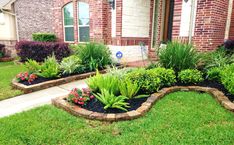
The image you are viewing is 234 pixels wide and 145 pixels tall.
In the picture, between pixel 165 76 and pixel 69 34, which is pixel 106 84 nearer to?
pixel 165 76

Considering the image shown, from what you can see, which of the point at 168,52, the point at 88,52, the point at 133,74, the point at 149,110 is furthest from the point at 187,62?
the point at 88,52

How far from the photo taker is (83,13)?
27.2 feet

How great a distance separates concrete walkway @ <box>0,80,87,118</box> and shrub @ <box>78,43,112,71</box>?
146cm

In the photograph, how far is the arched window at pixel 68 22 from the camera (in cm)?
883

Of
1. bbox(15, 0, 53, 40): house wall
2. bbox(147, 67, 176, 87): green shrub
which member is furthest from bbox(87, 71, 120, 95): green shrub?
bbox(15, 0, 53, 40): house wall

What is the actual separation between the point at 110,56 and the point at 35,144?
16.6 ft

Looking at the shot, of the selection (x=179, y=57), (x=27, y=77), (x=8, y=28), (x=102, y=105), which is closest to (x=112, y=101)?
(x=102, y=105)

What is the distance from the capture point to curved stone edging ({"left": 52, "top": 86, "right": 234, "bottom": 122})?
295cm

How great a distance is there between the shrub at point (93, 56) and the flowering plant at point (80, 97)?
2.54 m

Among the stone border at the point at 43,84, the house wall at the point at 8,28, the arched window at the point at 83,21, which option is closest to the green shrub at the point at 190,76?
the stone border at the point at 43,84

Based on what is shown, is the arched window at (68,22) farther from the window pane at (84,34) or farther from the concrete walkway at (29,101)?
the concrete walkway at (29,101)

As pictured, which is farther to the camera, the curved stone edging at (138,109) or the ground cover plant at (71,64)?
the ground cover plant at (71,64)

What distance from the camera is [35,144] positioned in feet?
7.75

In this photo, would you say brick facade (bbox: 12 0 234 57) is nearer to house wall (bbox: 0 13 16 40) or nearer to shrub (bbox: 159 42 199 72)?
house wall (bbox: 0 13 16 40)
